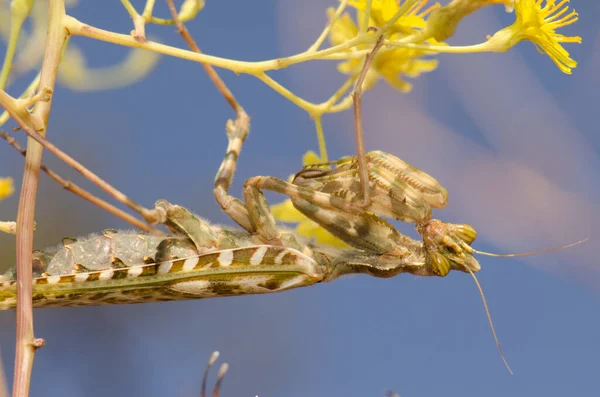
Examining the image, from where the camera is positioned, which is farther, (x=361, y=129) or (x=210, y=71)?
(x=210, y=71)

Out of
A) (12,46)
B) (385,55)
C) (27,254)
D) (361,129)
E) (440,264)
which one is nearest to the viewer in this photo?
(27,254)

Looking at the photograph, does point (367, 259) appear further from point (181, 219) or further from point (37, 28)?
point (37, 28)

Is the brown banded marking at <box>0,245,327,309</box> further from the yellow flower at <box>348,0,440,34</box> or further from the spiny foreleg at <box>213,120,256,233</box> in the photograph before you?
the yellow flower at <box>348,0,440,34</box>

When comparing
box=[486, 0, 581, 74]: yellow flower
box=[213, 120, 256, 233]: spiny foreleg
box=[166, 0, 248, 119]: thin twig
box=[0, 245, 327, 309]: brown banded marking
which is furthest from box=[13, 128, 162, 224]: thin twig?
box=[486, 0, 581, 74]: yellow flower

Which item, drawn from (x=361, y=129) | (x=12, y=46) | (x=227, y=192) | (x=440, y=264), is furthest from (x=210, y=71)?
(x=440, y=264)

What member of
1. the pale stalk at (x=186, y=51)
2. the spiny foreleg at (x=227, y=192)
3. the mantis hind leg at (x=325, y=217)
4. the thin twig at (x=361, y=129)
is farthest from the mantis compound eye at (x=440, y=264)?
the pale stalk at (x=186, y=51)

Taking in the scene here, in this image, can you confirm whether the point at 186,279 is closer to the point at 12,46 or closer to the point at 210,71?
the point at 210,71

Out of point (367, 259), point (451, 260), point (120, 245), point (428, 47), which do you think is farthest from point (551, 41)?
point (120, 245)
